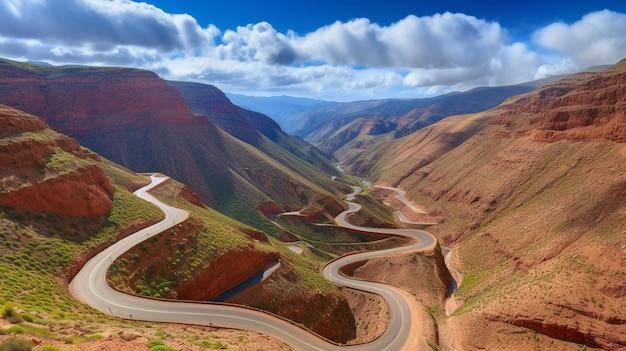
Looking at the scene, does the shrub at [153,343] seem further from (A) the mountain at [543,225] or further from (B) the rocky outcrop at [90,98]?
(B) the rocky outcrop at [90,98]

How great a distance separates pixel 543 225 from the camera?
59938mm

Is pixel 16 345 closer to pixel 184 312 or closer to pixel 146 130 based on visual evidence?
pixel 184 312

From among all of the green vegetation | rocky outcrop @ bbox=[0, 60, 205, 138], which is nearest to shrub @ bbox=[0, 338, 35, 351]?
the green vegetation

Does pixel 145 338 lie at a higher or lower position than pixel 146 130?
lower

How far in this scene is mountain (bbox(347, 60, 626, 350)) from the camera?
124 feet

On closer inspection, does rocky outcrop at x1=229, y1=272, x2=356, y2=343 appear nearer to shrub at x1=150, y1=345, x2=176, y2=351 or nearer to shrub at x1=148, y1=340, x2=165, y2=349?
shrub at x1=148, y1=340, x2=165, y2=349

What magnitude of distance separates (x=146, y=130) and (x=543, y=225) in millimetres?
109516

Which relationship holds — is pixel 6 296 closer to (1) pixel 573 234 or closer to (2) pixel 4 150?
(2) pixel 4 150

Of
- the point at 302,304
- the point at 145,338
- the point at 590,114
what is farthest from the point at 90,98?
the point at 590,114

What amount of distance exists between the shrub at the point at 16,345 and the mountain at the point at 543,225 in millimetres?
38190

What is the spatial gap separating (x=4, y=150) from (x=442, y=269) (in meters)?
64.7

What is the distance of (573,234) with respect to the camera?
52.2 metres

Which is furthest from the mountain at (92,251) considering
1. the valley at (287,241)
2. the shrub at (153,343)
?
the shrub at (153,343)

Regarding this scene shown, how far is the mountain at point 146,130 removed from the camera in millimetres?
98125
